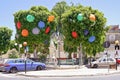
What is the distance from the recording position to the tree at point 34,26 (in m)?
53.0

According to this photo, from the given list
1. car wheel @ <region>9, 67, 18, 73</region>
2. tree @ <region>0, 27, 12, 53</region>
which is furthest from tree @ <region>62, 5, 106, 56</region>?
tree @ <region>0, 27, 12, 53</region>

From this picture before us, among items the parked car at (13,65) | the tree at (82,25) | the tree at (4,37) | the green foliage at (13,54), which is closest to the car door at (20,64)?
the parked car at (13,65)

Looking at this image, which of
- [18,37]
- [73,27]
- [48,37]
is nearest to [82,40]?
[73,27]

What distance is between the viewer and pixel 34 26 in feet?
174

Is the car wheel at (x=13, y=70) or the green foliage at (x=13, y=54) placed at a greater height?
the green foliage at (x=13, y=54)

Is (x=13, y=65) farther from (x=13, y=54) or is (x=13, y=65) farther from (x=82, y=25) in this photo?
(x=13, y=54)

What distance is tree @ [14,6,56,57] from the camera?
53.0m

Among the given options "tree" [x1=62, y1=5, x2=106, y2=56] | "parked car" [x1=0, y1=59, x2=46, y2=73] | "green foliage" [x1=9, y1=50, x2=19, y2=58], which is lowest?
"parked car" [x1=0, y1=59, x2=46, y2=73]

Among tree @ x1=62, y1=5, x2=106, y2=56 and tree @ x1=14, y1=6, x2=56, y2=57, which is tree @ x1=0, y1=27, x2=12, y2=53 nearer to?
tree @ x1=14, y1=6, x2=56, y2=57

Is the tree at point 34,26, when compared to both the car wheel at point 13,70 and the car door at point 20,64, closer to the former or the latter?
the car door at point 20,64

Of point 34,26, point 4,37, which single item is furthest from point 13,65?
point 4,37

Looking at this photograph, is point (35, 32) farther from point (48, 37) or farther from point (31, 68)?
point (31, 68)

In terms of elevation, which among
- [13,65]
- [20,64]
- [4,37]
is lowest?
[13,65]

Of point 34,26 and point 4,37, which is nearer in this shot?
point 34,26
